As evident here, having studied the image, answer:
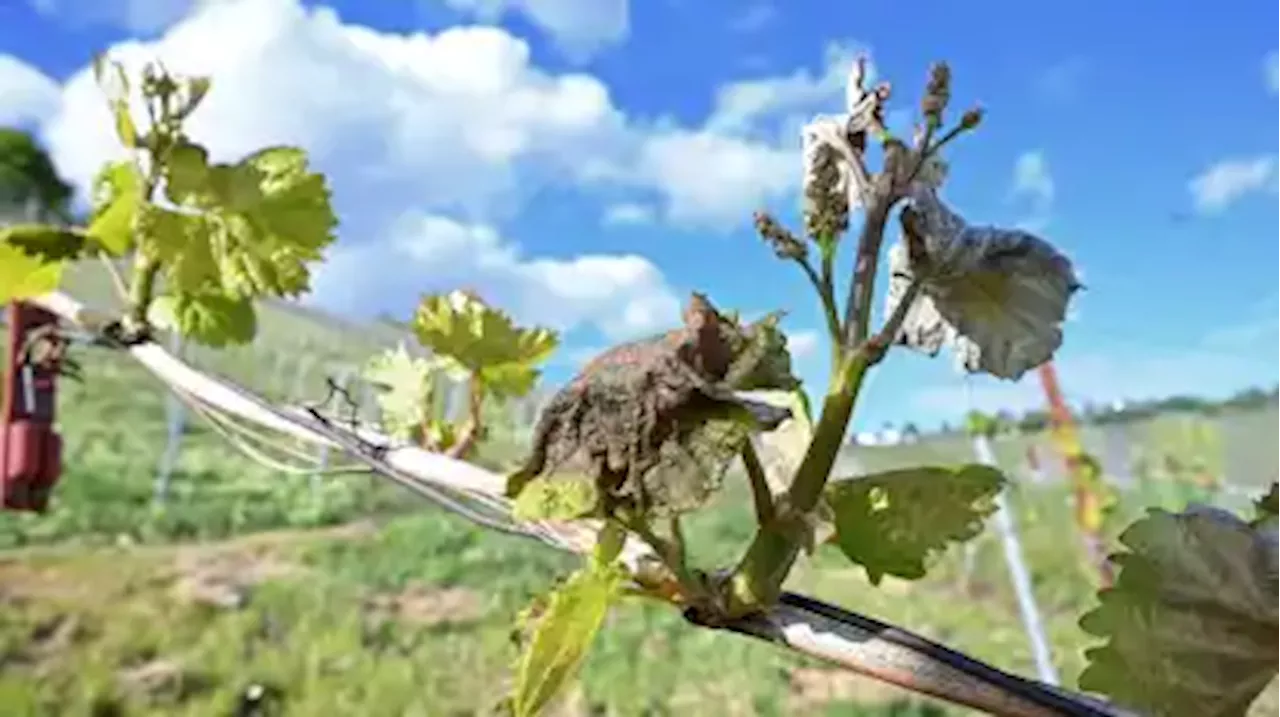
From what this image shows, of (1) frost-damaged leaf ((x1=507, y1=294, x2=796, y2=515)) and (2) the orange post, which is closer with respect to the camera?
(1) frost-damaged leaf ((x1=507, y1=294, x2=796, y2=515))

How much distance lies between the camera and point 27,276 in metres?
0.47

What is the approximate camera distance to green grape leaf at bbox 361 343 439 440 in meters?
0.37

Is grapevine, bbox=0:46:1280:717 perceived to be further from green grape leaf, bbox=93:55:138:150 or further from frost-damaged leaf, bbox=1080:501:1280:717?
green grape leaf, bbox=93:55:138:150

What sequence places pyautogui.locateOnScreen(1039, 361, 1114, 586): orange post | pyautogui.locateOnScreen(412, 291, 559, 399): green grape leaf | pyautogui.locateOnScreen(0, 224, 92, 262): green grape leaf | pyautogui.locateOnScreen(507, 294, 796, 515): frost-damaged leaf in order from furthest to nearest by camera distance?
pyautogui.locateOnScreen(1039, 361, 1114, 586): orange post < pyautogui.locateOnScreen(0, 224, 92, 262): green grape leaf < pyautogui.locateOnScreen(412, 291, 559, 399): green grape leaf < pyautogui.locateOnScreen(507, 294, 796, 515): frost-damaged leaf

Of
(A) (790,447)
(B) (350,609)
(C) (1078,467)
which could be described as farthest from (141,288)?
(B) (350,609)

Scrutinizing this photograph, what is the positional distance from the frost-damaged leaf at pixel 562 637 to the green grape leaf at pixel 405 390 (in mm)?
193

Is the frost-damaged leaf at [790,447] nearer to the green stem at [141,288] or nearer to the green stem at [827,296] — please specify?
the green stem at [827,296]

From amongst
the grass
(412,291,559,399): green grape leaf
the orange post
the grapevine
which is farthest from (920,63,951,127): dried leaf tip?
the orange post

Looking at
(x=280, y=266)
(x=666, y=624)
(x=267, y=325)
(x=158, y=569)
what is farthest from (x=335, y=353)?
(x=280, y=266)

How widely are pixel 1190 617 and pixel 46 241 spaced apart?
36cm

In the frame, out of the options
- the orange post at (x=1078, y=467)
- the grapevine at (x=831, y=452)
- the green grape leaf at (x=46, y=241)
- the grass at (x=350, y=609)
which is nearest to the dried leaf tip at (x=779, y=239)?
the grapevine at (x=831, y=452)

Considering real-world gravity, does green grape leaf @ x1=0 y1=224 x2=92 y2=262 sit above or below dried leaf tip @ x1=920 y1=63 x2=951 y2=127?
above

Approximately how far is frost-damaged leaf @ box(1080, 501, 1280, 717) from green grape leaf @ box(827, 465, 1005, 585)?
0.03 m

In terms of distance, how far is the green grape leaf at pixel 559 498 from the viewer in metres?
0.16
